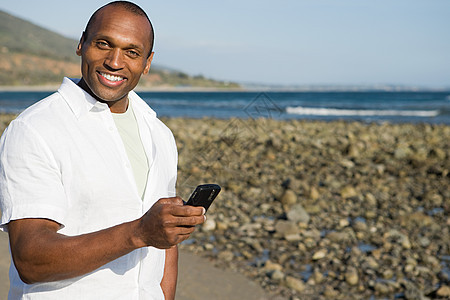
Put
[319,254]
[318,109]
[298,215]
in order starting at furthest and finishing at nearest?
[318,109] < [298,215] < [319,254]

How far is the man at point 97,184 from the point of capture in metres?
1.32

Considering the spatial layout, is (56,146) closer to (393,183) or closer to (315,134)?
(393,183)

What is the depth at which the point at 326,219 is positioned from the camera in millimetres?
6914

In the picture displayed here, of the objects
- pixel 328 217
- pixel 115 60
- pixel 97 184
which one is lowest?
pixel 328 217

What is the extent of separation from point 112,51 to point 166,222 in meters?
0.71

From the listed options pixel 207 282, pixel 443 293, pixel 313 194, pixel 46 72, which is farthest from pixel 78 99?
pixel 46 72

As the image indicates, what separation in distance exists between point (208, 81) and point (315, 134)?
3966 inches

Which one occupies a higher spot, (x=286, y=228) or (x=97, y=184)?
(x=97, y=184)

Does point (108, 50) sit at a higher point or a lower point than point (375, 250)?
higher

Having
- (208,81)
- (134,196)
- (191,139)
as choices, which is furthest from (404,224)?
(208,81)

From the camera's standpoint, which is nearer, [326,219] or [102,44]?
[102,44]

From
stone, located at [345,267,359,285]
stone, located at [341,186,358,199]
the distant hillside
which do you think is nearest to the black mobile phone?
stone, located at [345,267,359,285]

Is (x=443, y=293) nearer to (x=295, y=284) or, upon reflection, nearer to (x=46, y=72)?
(x=295, y=284)

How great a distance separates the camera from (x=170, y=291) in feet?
6.48
